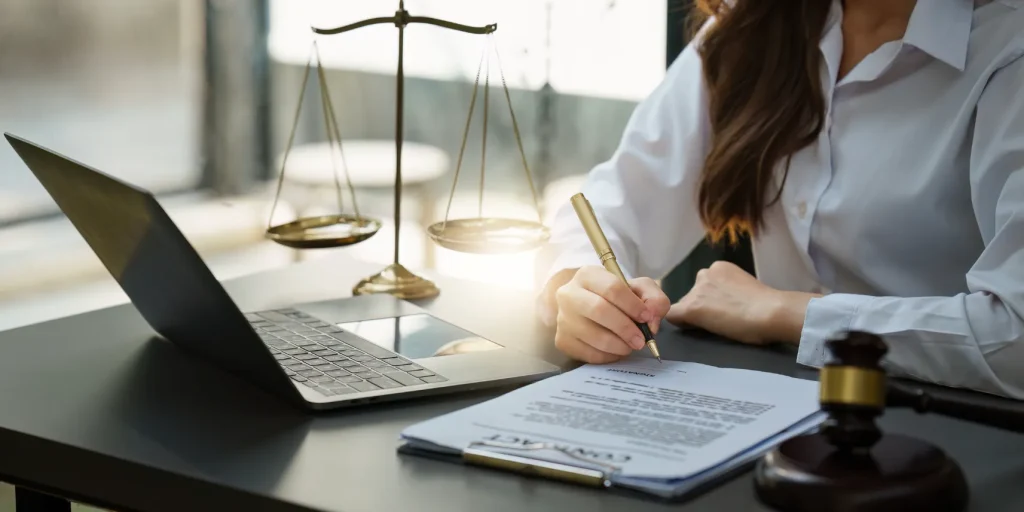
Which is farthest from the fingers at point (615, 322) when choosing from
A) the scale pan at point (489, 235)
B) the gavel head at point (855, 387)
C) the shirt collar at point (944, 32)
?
the shirt collar at point (944, 32)

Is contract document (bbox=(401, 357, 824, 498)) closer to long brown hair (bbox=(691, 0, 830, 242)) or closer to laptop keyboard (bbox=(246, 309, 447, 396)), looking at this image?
laptop keyboard (bbox=(246, 309, 447, 396))

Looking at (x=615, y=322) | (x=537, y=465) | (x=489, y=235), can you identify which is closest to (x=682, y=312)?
(x=615, y=322)

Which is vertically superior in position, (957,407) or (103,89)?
(103,89)

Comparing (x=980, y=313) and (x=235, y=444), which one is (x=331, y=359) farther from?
(x=980, y=313)

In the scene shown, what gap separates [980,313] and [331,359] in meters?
0.64

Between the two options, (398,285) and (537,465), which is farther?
(398,285)

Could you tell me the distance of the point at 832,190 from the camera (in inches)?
55.5

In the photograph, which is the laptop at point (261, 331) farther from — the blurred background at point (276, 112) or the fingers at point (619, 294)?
the blurred background at point (276, 112)

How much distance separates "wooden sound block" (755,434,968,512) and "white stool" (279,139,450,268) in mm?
2569

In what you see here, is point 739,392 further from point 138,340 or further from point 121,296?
point 121,296

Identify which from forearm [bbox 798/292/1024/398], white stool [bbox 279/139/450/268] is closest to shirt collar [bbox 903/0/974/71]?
forearm [bbox 798/292/1024/398]

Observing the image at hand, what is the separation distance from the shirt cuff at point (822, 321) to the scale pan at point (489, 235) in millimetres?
377

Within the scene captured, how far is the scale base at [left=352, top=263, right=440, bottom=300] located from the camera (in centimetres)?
147

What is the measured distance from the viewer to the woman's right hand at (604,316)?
3.71 ft
